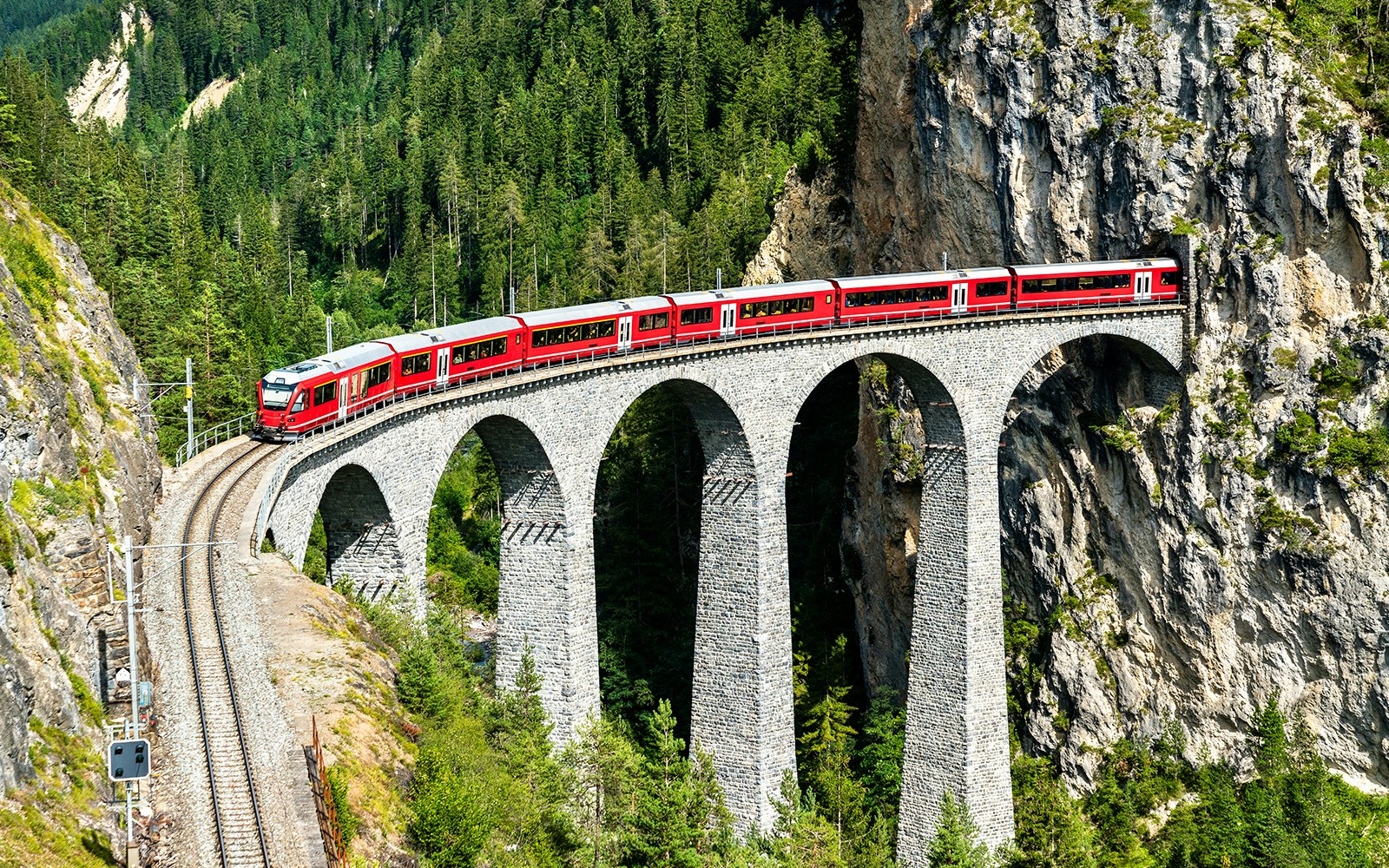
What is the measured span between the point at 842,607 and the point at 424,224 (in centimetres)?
6979

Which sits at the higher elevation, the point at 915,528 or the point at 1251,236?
the point at 1251,236

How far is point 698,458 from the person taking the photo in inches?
3305

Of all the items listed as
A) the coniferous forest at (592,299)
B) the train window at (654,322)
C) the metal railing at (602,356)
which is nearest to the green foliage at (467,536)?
the coniferous forest at (592,299)

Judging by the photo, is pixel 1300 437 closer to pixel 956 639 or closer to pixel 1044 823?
pixel 956 639

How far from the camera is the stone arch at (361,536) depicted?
4631 cm

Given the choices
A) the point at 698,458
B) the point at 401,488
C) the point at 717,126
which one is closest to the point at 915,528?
the point at 698,458

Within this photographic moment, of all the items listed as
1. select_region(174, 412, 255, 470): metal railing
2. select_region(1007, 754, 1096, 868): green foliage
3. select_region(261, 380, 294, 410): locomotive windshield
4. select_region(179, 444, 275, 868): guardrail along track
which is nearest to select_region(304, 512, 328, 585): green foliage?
select_region(174, 412, 255, 470): metal railing

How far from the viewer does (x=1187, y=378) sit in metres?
61.2

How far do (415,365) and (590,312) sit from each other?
777cm

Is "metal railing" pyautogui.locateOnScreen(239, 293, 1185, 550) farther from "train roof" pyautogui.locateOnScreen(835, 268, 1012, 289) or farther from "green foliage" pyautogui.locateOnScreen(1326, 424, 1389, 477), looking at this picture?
"green foliage" pyautogui.locateOnScreen(1326, 424, 1389, 477)

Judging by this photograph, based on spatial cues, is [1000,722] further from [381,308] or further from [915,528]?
[381,308]

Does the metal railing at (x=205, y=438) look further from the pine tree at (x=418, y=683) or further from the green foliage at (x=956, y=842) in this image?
the green foliage at (x=956, y=842)

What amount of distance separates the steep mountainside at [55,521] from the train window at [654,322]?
18.0 m

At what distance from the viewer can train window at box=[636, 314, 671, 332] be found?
5512cm
